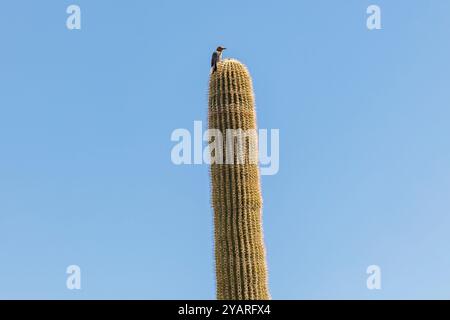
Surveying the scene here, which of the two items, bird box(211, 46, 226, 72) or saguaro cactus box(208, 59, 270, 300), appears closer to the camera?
saguaro cactus box(208, 59, 270, 300)

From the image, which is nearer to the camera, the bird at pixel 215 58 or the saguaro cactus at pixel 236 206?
the saguaro cactus at pixel 236 206

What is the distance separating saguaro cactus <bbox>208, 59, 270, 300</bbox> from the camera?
13.7 m

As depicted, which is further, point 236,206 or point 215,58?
point 215,58

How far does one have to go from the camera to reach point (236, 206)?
46.1 feet

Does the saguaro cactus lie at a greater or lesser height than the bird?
lesser

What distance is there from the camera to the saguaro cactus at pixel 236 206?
13703 millimetres

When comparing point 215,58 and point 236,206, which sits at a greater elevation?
point 215,58

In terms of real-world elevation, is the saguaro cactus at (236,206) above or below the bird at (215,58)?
below
